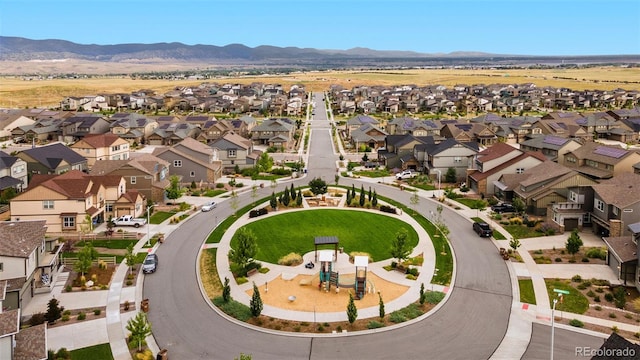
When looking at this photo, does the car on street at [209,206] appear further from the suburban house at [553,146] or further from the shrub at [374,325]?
the suburban house at [553,146]

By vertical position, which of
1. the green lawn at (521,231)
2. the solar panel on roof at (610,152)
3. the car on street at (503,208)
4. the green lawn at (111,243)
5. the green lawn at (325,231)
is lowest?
the green lawn at (111,243)

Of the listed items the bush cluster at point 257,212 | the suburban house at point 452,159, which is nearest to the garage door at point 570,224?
the suburban house at point 452,159

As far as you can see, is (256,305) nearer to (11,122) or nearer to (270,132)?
(270,132)

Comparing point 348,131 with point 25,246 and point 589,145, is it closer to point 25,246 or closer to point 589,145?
point 589,145

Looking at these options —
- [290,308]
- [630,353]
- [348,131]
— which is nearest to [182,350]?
[290,308]

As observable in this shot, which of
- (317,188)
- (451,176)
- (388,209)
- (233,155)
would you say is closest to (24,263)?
(317,188)

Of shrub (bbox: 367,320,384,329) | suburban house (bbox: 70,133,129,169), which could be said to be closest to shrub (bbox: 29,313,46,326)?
shrub (bbox: 367,320,384,329)
